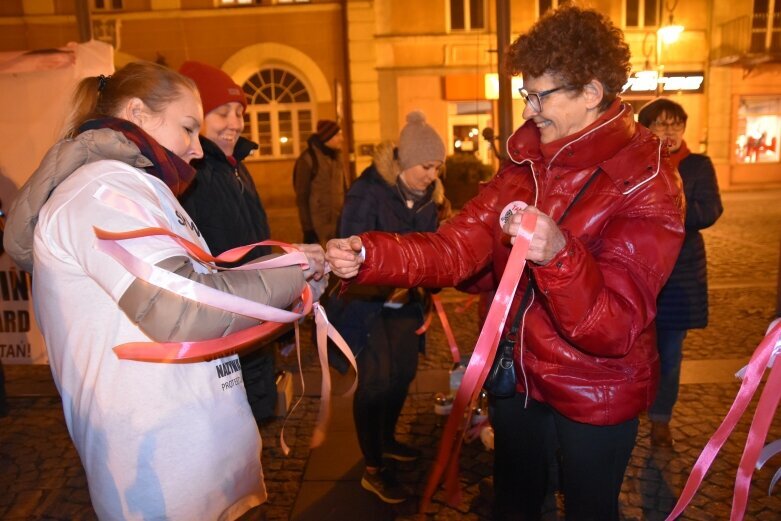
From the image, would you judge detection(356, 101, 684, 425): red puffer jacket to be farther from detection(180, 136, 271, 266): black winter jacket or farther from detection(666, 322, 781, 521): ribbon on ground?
detection(180, 136, 271, 266): black winter jacket

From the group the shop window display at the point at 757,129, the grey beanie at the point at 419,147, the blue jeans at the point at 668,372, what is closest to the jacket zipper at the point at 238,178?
the grey beanie at the point at 419,147

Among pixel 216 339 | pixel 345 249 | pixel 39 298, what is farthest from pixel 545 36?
pixel 39 298

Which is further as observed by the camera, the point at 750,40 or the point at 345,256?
the point at 750,40

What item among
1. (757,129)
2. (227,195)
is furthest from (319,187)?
(757,129)

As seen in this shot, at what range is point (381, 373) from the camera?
3414mm

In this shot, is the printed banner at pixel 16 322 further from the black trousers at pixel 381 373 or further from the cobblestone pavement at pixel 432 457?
the black trousers at pixel 381 373

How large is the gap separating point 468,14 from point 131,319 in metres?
19.5

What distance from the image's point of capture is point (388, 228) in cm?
346

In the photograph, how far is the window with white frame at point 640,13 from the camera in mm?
19953

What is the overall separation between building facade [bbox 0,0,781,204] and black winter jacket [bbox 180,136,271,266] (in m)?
A: 15.7

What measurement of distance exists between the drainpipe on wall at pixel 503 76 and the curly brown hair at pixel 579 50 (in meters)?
3.66

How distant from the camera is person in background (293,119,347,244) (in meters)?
6.96

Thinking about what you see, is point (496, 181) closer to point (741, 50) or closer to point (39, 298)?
point (39, 298)

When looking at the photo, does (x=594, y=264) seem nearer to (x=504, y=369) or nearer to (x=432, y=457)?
(x=504, y=369)
